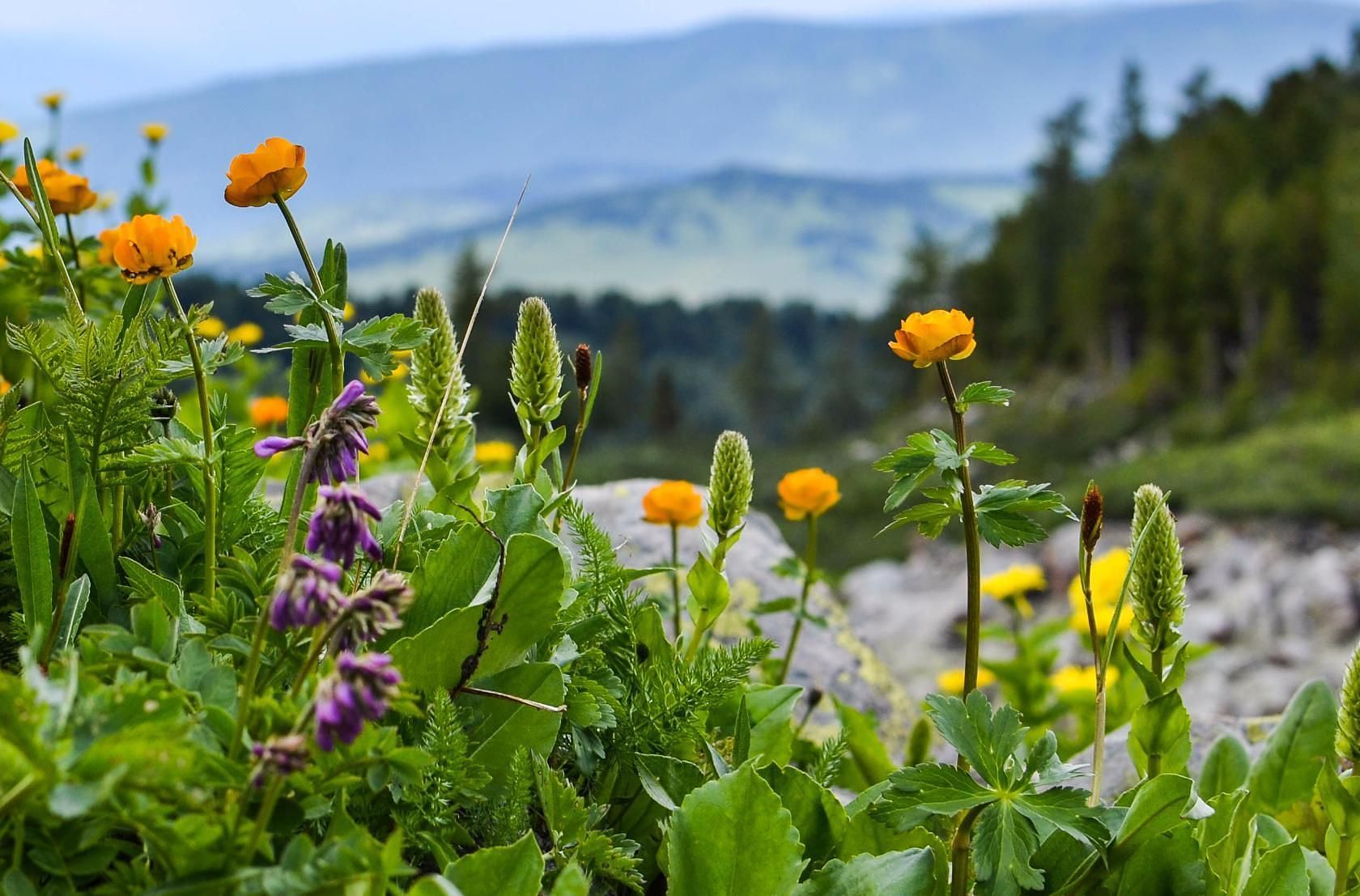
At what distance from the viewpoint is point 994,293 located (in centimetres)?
4578

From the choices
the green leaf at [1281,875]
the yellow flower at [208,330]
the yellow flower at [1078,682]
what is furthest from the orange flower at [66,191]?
the yellow flower at [1078,682]

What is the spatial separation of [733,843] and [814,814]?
20 centimetres

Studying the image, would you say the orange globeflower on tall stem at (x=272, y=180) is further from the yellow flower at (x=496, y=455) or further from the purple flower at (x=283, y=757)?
the yellow flower at (x=496, y=455)

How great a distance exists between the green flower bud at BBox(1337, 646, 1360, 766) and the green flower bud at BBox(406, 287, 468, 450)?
Result: 41.8 inches

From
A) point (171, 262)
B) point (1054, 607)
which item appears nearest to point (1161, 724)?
point (171, 262)

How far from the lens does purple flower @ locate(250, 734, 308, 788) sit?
0.64 metres

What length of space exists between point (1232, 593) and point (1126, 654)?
1231 centimetres

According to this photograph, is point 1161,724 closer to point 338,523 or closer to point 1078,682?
point 338,523

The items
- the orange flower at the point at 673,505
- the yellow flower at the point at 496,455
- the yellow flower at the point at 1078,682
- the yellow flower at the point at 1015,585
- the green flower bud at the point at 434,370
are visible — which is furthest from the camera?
the yellow flower at the point at 496,455

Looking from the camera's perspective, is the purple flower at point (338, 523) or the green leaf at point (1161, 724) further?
the green leaf at point (1161, 724)

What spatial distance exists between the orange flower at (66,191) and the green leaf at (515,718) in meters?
1.10

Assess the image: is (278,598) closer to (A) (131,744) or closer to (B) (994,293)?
(A) (131,744)

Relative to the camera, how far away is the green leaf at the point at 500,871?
88cm

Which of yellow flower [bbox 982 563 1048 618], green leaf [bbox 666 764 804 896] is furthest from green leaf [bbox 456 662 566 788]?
yellow flower [bbox 982 563 1048 618]
